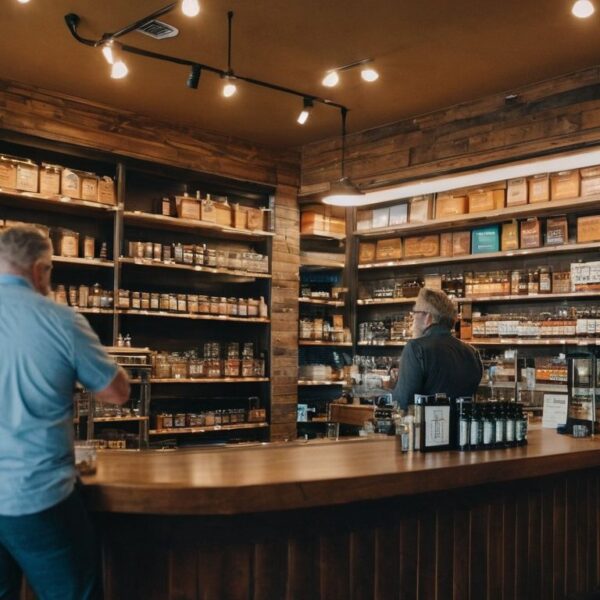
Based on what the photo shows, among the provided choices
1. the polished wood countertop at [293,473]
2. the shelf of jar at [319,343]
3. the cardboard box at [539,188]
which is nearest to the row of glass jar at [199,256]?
the shelf of jar at [319,343]

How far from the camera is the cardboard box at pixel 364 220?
24.3ft

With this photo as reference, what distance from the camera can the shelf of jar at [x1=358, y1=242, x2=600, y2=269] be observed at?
5.94 m

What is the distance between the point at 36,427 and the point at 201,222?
14.7ft

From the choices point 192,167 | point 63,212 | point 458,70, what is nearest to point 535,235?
point 458,70

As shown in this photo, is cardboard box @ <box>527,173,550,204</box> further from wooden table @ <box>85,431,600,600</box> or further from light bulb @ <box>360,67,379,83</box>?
wooden table @ <box>85,431,600,600</box>

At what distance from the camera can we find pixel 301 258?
7496mm

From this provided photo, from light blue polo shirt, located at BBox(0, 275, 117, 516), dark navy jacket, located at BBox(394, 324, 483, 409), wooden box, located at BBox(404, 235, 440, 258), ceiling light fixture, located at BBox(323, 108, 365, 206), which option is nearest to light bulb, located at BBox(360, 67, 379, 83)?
ceiling light fixture, located at BBox(323, 108, 365, 206)

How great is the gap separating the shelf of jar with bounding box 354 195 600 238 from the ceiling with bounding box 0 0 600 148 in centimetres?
91

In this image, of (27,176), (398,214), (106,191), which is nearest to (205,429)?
(106,191)

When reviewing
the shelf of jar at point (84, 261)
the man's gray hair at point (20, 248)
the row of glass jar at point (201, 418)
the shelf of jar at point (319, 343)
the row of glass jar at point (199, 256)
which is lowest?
the row of glass jar at point (201, 418)

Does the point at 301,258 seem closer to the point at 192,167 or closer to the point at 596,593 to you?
the point at 192,167

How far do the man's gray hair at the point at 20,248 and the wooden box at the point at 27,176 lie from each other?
341cm

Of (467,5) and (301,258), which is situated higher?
(467,5)

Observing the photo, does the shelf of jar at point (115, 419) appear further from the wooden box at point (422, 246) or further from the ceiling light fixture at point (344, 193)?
the wooden box at point (422, 246)
